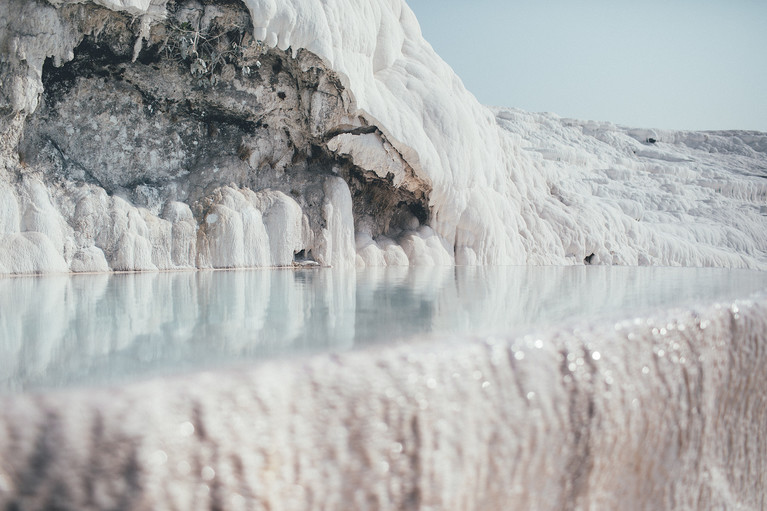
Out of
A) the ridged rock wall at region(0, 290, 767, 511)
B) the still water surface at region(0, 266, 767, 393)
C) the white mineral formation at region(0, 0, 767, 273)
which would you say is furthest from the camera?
the white mineral formation at region(0, 0, 767, 273)

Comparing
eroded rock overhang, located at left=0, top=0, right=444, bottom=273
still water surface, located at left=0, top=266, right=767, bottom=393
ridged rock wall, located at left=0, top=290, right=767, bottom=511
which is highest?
eroded rock overhang, located at left=0, top=0, right=444, bottom=273

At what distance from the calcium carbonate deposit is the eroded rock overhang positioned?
2cm

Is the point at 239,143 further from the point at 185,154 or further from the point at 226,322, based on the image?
the point at 226,322

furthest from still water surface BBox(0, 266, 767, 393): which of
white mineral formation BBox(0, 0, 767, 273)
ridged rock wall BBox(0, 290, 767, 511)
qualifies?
white mineral formation BBox(0, 0, 767, 273)

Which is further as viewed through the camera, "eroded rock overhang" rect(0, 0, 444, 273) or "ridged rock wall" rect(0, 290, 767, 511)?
"eroded rock overhang" rect(0, 0, 444, 273)

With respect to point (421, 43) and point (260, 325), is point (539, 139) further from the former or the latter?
point (260, 325)

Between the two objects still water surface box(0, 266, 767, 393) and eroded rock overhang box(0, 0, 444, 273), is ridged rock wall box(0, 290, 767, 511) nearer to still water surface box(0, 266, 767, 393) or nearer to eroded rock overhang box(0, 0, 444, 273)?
still water surface box(0, 266, 767, 393)

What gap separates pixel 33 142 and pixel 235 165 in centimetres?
176

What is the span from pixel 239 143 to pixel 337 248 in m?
1.52

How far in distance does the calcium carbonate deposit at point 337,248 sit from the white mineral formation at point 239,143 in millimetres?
26

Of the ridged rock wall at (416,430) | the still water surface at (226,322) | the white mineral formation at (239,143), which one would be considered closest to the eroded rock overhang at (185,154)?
the white mineral formation at (239,143)

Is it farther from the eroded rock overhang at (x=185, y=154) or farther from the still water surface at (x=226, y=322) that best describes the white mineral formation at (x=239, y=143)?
the still water surface at (x=226, y=322)

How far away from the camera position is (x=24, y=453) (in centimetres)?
70

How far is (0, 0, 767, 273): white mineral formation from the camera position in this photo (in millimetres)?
4336
